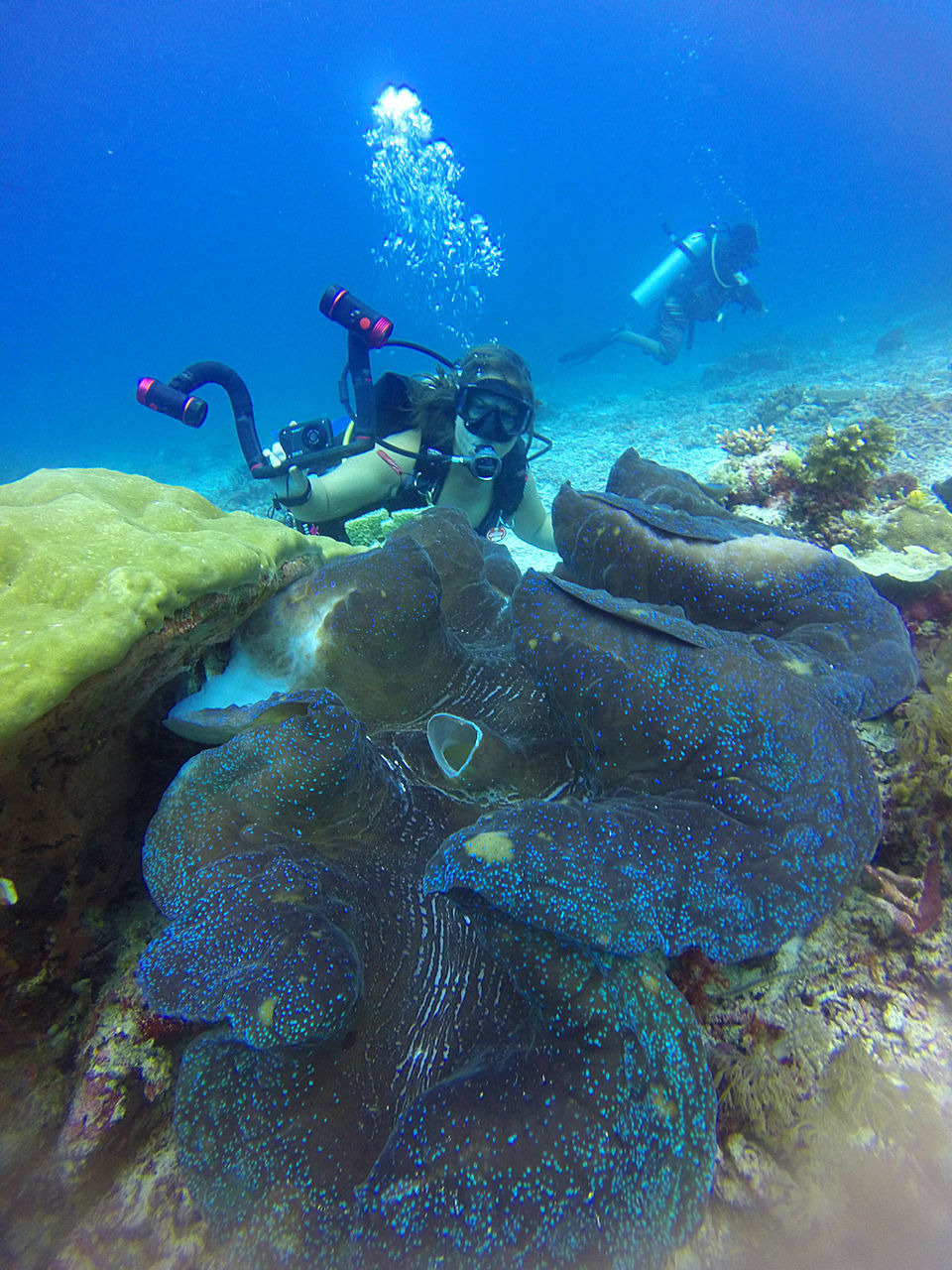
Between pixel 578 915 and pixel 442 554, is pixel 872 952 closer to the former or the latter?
pixel 578 915

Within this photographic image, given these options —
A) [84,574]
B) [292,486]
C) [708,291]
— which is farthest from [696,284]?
[84,574]

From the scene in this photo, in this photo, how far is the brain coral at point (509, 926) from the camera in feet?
3.54

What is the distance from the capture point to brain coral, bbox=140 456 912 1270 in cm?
108

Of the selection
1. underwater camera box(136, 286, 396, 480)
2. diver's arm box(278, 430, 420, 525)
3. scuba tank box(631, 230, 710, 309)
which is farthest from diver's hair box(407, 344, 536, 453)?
scuba tank box(631, 230, 710, 309)

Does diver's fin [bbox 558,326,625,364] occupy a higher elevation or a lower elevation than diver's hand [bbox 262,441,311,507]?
higher

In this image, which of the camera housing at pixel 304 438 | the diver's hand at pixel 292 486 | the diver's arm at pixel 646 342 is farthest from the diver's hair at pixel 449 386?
the diver's arm at pixel 646 342

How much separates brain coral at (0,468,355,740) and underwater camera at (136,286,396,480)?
7.14 feet

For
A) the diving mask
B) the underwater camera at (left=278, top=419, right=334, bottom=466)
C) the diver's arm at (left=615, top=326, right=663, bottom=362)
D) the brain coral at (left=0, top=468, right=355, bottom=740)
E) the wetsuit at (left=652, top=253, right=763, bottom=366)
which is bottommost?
the brain coral at (left=0, top=468, right=355, bottom=740)

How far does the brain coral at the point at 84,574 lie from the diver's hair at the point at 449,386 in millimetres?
2732

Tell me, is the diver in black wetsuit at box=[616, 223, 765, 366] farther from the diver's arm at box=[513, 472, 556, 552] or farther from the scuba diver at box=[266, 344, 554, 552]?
the scuba diver at box=[266, 344, 554, 552]

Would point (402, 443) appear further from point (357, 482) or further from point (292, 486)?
point (292, 486)

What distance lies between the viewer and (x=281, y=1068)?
1.27m

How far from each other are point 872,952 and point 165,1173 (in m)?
1.93

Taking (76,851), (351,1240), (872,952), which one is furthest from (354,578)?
(872,952)
